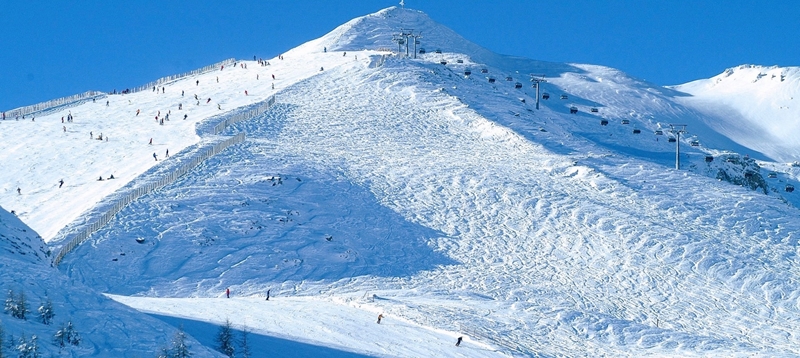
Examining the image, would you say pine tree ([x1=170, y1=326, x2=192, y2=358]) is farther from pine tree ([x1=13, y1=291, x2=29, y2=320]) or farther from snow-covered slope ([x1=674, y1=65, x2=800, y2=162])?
snow-covered slope ([x1=674, y1=65, x2=800, y2=162])

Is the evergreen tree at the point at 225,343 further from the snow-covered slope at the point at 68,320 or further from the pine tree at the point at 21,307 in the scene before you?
the pine tree at the point at 21,307

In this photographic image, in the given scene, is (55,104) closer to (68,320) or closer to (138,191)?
(138,191)


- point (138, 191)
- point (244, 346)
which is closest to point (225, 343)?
point (244, 346)

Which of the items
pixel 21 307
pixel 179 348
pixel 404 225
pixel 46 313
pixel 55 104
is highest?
pixel 55 104

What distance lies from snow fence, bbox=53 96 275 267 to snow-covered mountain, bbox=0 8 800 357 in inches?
14.2

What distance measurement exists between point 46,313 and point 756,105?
406 ft

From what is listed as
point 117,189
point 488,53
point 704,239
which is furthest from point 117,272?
point 488,53

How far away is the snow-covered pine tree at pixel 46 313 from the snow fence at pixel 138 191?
17.2 meters

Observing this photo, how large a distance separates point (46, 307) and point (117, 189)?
35037mm

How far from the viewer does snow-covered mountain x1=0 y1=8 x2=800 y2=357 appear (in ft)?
131

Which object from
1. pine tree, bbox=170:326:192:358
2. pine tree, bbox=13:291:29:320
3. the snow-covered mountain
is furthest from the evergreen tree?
pine tree, bbox=13:291:29:320

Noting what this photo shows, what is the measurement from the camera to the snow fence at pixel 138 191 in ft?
161

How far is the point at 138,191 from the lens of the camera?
55812mm

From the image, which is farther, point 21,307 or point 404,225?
point 404,225
